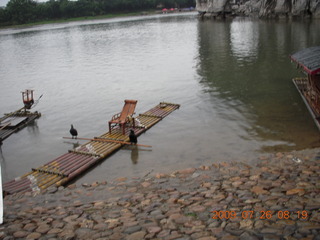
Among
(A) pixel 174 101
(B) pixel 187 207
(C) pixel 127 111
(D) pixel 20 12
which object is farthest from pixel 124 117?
(D) pixel 20 12

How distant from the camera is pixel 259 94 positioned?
2161 centimetres

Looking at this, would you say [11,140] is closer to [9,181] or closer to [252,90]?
[9,181]

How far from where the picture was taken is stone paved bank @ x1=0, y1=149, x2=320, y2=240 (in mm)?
6832

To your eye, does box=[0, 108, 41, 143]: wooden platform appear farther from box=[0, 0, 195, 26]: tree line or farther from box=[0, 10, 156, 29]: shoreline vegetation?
box=[0, 0, 195, 26]: tree line

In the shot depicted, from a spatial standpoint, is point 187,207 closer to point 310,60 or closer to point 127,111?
point 127,111

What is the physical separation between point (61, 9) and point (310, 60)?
140444mm

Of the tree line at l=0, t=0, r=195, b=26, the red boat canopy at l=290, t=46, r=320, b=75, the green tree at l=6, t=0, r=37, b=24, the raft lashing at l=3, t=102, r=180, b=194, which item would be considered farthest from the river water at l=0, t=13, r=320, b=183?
the tree line at l=0, t=0, r=195, b=26

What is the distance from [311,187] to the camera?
8.39 metres

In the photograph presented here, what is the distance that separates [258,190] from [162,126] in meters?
9.78

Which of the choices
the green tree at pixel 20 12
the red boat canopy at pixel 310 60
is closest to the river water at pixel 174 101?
the red boat canopy at pixel 310 60

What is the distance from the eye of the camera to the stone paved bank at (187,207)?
269 inches

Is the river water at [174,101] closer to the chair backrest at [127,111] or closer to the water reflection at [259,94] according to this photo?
the water reflection at [259,94]

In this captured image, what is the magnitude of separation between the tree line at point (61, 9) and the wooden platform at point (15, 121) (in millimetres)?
125597

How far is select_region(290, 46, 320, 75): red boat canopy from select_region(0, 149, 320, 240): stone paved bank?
5209 mm
